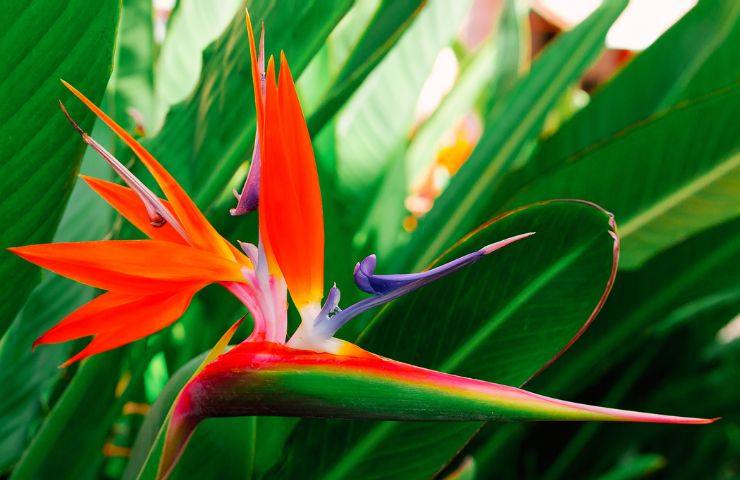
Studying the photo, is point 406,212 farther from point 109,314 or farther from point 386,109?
point 109,314

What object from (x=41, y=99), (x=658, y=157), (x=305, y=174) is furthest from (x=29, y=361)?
(x=658, y=157)

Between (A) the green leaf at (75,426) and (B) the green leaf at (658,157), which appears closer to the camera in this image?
(A) the green leaf at (75,426)

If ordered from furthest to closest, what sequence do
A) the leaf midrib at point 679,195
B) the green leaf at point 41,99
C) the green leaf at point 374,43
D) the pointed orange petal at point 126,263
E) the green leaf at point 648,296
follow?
1. the green leaf at point 648,296
2. the leaf midrib at point 679,195
3. the green leaf at point 374,43
4. the green leaf at point 41,99
5. the pointed orange petal at point 126,263

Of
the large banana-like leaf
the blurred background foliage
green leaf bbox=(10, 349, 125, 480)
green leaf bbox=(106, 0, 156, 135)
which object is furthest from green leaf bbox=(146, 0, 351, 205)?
the large banana-like leaf

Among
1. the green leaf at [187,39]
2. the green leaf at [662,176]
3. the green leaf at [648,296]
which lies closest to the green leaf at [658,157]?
the green leaf at [662,176]

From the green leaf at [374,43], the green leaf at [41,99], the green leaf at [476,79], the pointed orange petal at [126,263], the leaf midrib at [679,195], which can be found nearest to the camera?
the pointed orange petal at [126,263]

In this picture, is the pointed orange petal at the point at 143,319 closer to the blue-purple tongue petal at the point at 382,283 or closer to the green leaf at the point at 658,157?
the blue-purple tongue petal at the point at 382,283

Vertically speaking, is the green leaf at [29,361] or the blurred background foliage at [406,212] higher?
the blurred background foliage at [406,212]
